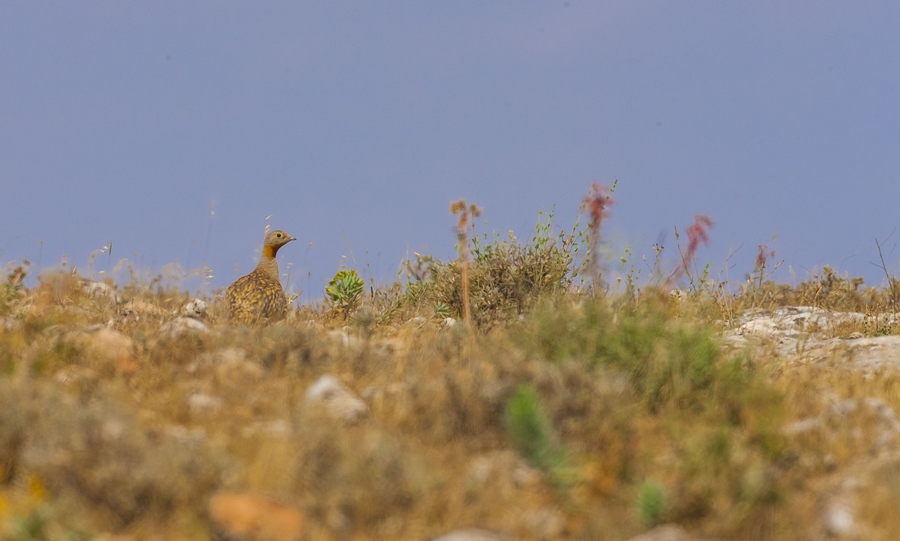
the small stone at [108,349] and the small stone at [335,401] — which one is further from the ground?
the small stone at [108,349]

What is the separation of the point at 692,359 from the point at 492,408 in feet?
4.25

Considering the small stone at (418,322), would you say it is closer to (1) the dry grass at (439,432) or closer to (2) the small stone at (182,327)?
(1) the dry grass at (439,432)

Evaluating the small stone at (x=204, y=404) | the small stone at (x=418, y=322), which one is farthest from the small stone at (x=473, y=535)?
the small stone at (x=418, y=322)

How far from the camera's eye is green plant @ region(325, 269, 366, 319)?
363 inches

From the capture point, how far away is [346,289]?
923 cm

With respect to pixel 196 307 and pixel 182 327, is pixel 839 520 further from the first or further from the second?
pixel 196 307

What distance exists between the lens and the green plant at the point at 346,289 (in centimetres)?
922

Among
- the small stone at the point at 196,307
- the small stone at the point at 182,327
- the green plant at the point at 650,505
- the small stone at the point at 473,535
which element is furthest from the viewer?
the small stone at the point at 196,307

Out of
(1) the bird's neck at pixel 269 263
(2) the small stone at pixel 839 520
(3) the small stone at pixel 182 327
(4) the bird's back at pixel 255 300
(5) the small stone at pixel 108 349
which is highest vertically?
(1) the bird's neck at pixel 269 263

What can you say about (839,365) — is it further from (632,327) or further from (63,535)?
(63,535)

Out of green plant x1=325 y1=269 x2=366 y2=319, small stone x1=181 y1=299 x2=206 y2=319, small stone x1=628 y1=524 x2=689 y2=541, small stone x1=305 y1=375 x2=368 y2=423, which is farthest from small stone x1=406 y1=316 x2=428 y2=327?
small stone x1=628 y1=524 x2=689 y2=541

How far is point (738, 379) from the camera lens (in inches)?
207

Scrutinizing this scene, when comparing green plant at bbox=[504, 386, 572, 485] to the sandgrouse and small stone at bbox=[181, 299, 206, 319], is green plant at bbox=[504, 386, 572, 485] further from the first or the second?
small stone at bbox=[181, 299, 206, 319]

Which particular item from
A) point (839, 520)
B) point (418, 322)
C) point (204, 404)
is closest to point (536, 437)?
point (839, 520)
